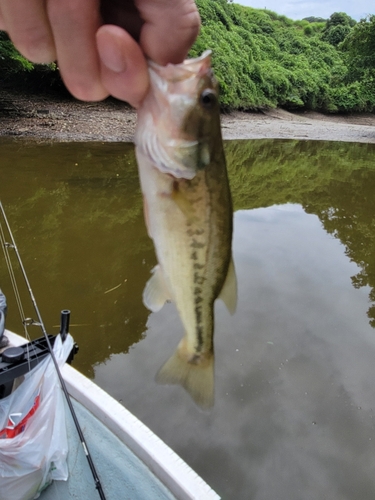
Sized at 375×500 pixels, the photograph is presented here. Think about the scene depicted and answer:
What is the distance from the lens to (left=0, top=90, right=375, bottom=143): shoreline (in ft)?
53.9

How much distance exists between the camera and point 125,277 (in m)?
6.65

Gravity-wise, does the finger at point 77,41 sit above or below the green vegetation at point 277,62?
above

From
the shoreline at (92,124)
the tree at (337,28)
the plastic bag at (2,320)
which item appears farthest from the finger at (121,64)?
the tree at (337,28)

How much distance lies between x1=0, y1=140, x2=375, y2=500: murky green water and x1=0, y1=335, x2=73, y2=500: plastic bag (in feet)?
4.51

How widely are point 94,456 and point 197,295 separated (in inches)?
91.0

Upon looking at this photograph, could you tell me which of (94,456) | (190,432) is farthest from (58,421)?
(190,432)

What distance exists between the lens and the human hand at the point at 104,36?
0.90 meters

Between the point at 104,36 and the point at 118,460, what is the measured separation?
8.60 ft

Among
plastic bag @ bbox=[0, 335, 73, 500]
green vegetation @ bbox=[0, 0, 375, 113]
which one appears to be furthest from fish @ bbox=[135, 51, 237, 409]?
green vegetation @ bbox=[0, 0, 375, 113]

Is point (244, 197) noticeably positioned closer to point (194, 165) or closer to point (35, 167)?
point (35, 167)

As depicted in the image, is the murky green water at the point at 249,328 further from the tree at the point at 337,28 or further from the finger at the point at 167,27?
the tree at the point at 337,28

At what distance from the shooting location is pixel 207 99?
1.02 metres

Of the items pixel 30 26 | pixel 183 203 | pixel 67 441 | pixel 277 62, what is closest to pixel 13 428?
pixel 67 441

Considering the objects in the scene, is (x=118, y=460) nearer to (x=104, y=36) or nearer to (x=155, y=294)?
(x=155, y=294)
